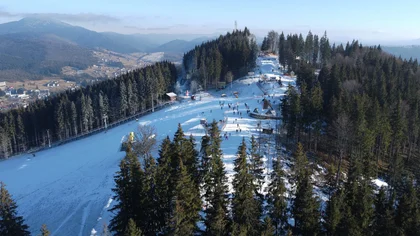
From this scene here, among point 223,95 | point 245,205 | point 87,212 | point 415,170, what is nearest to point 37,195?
point 87,212

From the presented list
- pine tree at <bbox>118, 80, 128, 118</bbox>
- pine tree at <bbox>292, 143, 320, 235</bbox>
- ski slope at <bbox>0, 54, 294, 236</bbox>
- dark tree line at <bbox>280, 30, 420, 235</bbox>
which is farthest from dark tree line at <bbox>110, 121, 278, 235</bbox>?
pine tree at <bbox>118, 80, 128, 118</bbox>

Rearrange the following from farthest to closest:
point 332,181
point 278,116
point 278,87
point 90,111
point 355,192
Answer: point 278,87
point 90,111
point 278,116
point 332,181
point 355,192

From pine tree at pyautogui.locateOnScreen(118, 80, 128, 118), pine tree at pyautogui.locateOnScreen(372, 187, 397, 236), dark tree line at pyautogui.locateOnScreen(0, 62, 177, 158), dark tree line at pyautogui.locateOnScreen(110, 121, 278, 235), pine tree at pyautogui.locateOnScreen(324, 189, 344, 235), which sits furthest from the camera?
pine tree at pyautogui.locateOnScreen(118, 80, 128, 118)

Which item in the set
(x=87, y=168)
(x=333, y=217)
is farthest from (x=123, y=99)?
(x=333, y=217)

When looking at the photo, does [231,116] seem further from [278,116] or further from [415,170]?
[415,170]

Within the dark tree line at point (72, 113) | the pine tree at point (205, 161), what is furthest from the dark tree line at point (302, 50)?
the pine tree at point (205, 161)

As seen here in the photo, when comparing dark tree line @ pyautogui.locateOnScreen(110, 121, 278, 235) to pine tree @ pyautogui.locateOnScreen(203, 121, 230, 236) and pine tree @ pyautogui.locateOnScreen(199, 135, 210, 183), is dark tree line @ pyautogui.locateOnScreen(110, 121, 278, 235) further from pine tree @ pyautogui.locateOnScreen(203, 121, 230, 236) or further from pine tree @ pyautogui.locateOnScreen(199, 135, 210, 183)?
pine tree @ pyautogui.locateOnScreen(199, 135, 210, 183)
